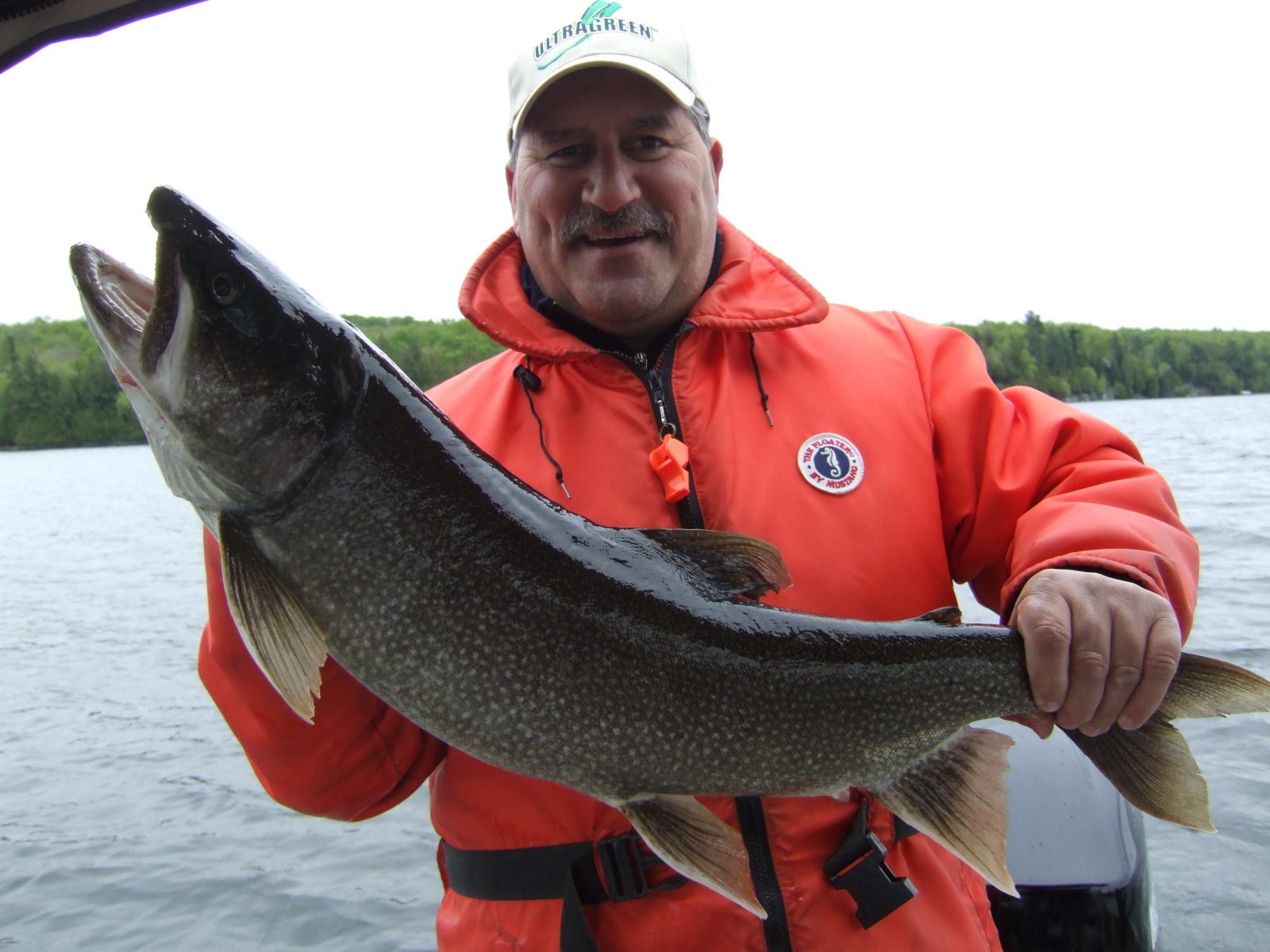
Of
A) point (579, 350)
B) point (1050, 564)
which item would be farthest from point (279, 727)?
point (1050, 564)

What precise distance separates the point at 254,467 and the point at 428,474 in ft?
1.40

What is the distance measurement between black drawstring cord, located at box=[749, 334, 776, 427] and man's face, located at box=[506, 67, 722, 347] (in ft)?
0.99

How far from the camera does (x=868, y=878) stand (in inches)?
96.7

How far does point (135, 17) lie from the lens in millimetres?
2920

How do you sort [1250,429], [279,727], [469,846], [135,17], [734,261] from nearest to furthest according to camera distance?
[279,727] < [469,846] < [135,17] < [734,261] < [1250,429]

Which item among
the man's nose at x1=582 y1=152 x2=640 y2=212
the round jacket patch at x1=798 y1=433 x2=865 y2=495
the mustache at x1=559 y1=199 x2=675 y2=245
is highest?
the man's nose at x1=582 y1=152 x2=640 y2=212

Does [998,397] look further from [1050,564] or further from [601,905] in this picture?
[601,905]

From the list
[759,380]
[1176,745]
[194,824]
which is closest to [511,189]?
[759,380]

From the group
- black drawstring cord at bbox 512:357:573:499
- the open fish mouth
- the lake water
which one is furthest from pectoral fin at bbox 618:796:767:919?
the lake water

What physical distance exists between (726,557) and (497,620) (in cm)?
62

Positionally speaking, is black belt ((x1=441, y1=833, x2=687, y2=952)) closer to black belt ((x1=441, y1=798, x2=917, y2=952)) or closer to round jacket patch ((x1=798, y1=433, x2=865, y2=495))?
black belt ((x1=441, y1=798, x2=917, y2=952))

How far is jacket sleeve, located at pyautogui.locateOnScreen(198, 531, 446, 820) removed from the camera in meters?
2.50

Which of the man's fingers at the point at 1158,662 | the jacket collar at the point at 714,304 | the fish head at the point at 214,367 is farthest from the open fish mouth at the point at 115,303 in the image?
the man's fingers at the point at 1158,662

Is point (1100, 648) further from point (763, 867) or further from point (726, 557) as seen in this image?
point (763, 867)
